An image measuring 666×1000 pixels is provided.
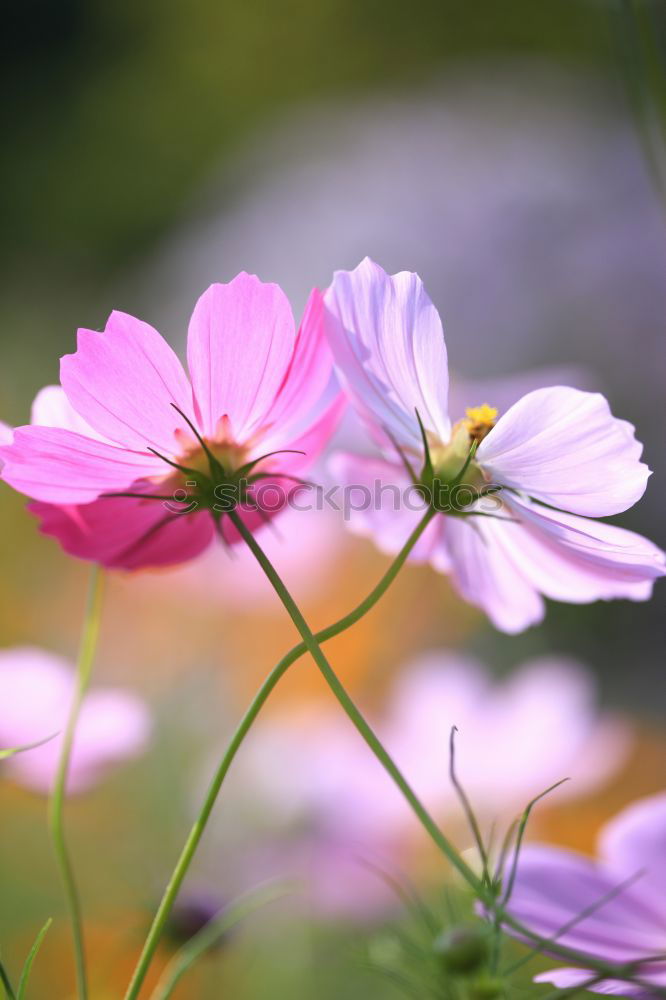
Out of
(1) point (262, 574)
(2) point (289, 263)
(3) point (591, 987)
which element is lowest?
(3) point (591, 987)

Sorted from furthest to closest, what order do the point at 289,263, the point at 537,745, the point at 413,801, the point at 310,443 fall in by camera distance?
the point at 289,263
the point at 537,745
the point at 310,443
the point at 413,801

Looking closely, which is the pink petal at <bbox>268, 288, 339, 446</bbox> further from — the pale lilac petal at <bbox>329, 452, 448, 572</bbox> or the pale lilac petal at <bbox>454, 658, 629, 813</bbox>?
the pale lilac petal at <bbox>454, 658, 629, 813</bbox>

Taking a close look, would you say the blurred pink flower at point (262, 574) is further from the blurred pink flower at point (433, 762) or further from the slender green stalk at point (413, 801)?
the slender green stalk at point (413, 801)

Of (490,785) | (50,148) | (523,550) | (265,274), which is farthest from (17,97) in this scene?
(523,550)

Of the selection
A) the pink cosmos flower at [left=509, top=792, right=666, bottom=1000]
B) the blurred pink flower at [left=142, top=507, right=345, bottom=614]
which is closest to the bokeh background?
the blurred pink flower at [left=142, top=507, right=345, bottom=614]

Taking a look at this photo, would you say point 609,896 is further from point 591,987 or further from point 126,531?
point 126,531

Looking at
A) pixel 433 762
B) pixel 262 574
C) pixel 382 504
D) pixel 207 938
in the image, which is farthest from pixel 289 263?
pixel 207 938

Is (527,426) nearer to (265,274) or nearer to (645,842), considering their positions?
(645,842)
